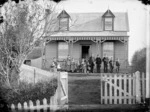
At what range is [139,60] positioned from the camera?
6.90 meters

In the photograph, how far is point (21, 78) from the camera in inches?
259

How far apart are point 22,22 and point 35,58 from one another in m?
0.99

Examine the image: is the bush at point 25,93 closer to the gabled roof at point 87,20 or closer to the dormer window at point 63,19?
the dormer window at point 63,19

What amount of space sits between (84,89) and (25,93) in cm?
223

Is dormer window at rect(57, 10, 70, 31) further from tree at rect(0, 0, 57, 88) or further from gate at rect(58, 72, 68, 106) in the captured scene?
gate at rect(58, 72, 68, 106)

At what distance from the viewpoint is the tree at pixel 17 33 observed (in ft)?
20.4

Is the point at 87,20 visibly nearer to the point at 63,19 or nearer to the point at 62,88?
the point at 62,88

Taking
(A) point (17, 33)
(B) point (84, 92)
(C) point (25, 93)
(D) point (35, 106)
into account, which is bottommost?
(D) point (35, 106)

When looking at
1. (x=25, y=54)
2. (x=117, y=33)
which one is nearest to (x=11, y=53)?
(x=25, y=54)

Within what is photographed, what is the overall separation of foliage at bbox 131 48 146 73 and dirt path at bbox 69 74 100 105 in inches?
53.8

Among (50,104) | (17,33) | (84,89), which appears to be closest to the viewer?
(50,104)

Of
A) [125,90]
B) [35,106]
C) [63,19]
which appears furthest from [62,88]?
[63,19]

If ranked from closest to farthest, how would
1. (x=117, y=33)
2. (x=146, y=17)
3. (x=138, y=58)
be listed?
(x=146, y=17), (x=138, y=58), (x=117, y=33)

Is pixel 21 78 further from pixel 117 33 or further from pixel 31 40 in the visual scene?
pixel 117 33
